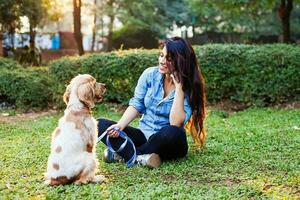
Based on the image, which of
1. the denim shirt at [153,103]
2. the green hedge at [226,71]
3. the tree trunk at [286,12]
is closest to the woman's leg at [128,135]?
the denim shirt at [153,103]

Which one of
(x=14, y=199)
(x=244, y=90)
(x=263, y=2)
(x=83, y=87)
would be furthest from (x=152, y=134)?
(x=263, y=2)

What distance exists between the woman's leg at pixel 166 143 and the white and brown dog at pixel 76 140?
0.89m

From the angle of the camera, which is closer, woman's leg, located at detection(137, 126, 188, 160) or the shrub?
woman's leg, located at detection(137, 126, 188, 160)

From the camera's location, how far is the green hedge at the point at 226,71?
11.5 meters

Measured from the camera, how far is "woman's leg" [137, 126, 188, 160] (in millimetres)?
5762

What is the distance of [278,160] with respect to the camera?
6.22m

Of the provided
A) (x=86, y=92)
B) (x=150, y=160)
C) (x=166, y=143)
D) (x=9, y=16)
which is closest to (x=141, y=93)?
(x=166, y=143)

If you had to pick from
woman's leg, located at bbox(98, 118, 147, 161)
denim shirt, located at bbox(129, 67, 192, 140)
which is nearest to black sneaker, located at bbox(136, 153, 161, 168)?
woman's leg, located at bbox(98, 118, 147, 161)

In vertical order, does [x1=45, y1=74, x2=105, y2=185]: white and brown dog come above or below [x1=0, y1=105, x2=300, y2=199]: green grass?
above

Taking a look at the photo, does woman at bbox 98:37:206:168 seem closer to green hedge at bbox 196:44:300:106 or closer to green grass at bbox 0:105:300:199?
green grass at bbox 0:105:300:199

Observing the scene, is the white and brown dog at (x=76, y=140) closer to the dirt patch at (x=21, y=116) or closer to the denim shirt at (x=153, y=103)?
the denim shirt at (x=153, y=103)

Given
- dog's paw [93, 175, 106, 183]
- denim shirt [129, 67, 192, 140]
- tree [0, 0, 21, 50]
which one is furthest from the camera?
tree [0, 0, 21, 50]

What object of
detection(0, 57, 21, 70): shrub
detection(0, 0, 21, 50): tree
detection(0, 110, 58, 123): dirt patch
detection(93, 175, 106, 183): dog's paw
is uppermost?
detection(0, 0, 21, 50): tree

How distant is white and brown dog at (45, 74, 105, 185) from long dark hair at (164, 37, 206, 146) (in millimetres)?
1062
